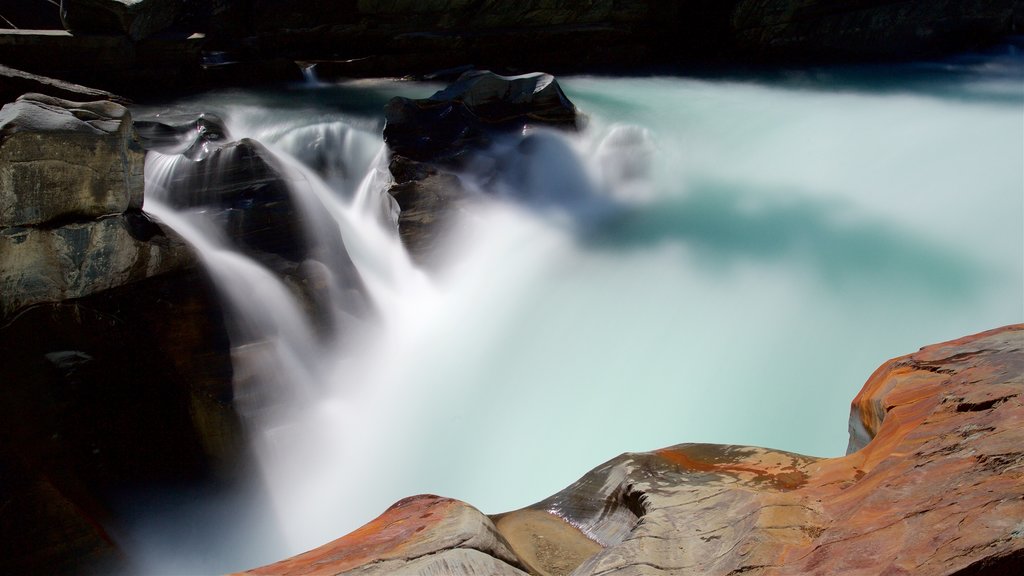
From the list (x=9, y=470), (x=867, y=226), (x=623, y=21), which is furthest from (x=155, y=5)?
(x=867, y=226)

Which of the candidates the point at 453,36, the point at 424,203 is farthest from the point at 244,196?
the point at 453,36

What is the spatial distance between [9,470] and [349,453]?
2.04 m

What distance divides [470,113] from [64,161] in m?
5.10

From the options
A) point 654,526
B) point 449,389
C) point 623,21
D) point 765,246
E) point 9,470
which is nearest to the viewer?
point 654,526

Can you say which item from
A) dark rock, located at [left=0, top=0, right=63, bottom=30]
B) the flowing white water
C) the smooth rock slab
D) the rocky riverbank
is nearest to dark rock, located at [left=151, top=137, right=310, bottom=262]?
the flowing white water

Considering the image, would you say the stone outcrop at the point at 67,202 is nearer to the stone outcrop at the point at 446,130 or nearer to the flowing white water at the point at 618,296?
the flowing white water at the point at 618,296

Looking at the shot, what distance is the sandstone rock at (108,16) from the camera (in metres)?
10.4

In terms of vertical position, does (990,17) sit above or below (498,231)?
above

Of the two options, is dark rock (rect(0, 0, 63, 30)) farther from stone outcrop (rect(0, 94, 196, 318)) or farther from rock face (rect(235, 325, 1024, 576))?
rock face (rect(235, 325, 1024, 576))

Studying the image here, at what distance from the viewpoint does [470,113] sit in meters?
9.16

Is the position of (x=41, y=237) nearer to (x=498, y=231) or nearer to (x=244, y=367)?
(x=244, y=367)

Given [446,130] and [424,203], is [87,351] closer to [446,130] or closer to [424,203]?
[424,203]

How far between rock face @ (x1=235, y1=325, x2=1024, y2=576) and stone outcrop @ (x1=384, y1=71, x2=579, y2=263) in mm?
4616

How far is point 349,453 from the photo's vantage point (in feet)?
18.6
